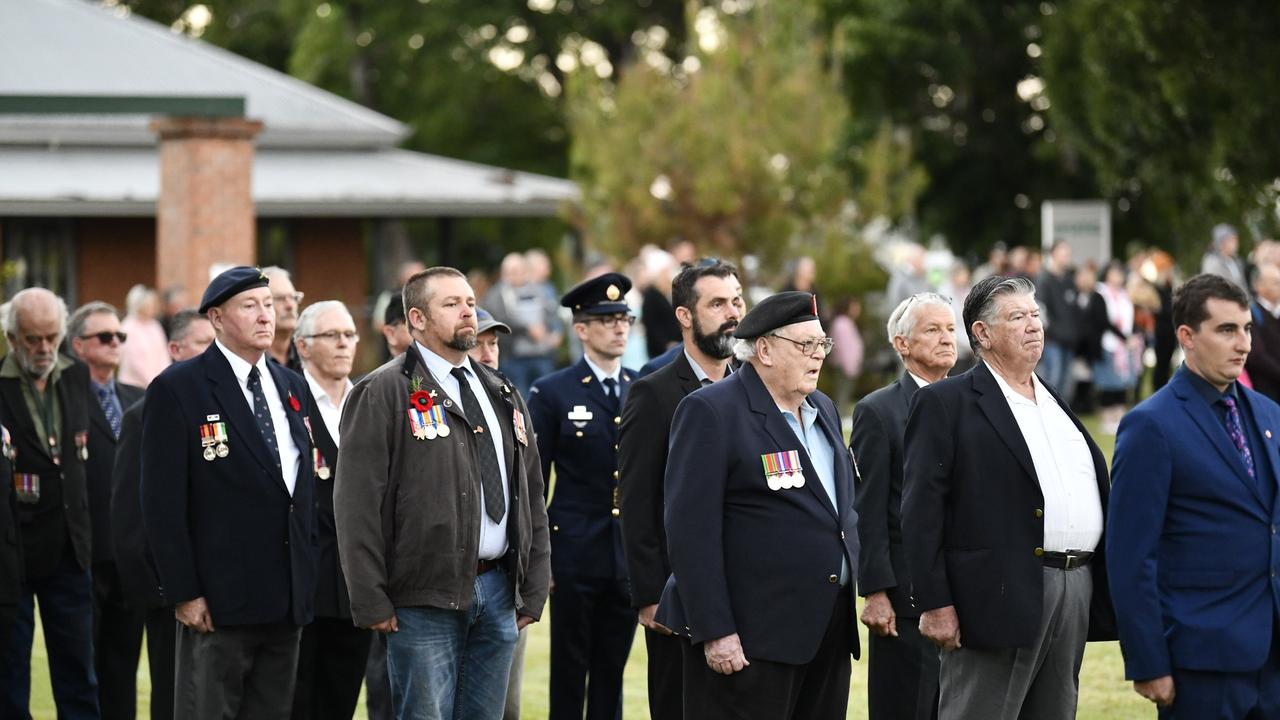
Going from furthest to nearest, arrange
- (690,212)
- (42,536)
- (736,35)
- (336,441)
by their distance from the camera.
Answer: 1. (736,35)
2. (690,212)
3. (42,536)
4. (336,441)

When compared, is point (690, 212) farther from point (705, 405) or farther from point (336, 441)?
point (705, 405)

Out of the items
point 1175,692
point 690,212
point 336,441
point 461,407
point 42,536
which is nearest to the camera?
point 1175,692

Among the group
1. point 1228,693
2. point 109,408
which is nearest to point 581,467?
point 109,408

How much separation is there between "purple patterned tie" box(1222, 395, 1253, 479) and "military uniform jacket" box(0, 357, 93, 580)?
5733mm

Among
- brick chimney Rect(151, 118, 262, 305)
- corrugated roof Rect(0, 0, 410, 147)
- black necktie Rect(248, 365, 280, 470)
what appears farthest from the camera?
corrugated roof Rect(0, 0, 410, 147)

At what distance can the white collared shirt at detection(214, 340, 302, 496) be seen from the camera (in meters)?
7.52

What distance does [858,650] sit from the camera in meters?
6.69

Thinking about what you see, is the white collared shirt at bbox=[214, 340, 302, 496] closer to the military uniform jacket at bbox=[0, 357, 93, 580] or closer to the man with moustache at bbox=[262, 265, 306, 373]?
the man with moustache at bbox=[262, 265, 306, 373]

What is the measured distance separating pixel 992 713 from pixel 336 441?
342cm

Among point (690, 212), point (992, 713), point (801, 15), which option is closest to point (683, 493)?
point (992, 713)

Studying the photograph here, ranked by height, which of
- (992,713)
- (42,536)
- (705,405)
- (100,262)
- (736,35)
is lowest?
(992,713)

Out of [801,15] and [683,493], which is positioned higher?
[801,15]

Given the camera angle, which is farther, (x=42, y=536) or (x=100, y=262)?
(x=100, y=262)

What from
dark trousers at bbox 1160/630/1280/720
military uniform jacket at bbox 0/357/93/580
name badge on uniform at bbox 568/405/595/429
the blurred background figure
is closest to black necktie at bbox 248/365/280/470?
name badge on uniform at bbox 568/405/595/429
